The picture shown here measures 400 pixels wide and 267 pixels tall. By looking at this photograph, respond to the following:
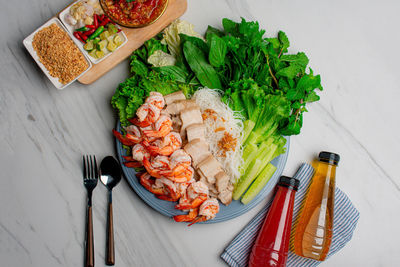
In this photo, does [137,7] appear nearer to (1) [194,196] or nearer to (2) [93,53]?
(2) [93,53]

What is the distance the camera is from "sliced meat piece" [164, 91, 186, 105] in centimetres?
277

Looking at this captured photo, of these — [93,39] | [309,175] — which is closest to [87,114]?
[93,39]

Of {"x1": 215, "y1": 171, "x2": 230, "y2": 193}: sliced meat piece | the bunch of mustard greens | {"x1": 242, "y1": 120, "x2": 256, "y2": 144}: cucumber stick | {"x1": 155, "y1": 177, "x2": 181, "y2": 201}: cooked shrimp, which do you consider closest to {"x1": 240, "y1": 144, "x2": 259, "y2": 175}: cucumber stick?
the bunch of mustard greens

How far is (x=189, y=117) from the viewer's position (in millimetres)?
2705

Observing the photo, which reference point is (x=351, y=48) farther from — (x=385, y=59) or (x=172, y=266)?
(x=172, y=266)

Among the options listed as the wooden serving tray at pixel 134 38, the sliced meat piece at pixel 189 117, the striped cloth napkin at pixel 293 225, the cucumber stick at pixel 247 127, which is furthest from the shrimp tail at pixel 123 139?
the striped cloth napkin at pixel 293 225

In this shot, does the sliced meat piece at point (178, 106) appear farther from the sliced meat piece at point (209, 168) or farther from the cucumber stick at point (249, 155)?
the cucumber stick at point (249, 155)

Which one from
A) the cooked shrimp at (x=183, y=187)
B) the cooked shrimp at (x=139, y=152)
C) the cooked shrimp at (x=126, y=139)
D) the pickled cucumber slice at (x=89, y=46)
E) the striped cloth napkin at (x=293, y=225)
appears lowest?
the striped cloth napkin at (x=293, y=225)

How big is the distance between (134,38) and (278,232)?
238 cm

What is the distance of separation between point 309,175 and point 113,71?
231 cm

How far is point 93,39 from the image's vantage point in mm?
2762

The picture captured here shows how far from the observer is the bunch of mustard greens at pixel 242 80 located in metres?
2.75

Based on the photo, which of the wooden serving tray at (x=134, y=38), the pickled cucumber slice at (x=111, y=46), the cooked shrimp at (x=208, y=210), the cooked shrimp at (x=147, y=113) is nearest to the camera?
the cooked shrimp at (x=147, y=113)

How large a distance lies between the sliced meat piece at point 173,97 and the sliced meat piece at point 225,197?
0.98 metres
